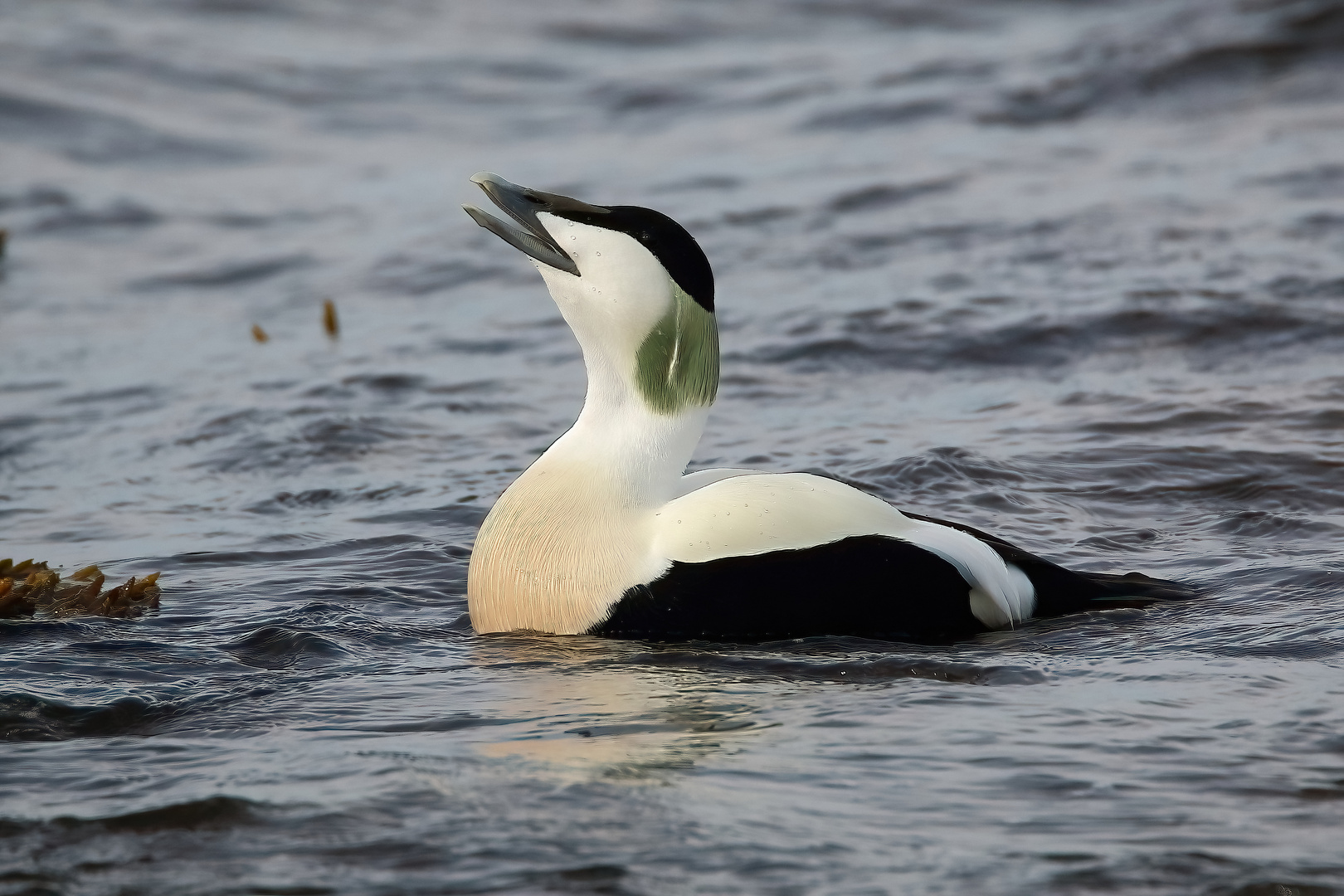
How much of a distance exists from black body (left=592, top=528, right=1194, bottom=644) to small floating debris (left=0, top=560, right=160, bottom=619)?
129 centimetres

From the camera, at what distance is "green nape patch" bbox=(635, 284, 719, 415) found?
3.79m

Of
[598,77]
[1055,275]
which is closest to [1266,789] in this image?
[1055,275]

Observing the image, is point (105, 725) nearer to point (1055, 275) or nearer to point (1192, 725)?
point (1192, 725)

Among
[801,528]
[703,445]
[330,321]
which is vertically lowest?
[801,528]

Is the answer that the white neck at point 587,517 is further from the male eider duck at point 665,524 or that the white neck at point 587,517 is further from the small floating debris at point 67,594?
the small floating debris at point 67,594

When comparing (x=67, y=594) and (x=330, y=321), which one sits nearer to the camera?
(x=67, y=594)

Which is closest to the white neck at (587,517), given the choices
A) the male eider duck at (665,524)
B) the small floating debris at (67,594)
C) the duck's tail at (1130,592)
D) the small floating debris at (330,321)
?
the male eider duck at (665,524)

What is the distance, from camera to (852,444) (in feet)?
19.5

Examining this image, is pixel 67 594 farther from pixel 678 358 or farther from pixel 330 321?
pixel 330 321

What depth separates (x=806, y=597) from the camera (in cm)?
365

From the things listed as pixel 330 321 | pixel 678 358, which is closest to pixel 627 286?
pixel 678 358

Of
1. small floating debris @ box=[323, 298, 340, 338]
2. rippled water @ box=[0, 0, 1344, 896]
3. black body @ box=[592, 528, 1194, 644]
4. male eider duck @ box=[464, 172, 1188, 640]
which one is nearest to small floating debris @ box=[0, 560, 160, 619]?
rippled water @ box=[0, 0, 1344, 896]

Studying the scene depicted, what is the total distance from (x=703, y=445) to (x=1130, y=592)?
2.36m

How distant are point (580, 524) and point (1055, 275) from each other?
505 cm
